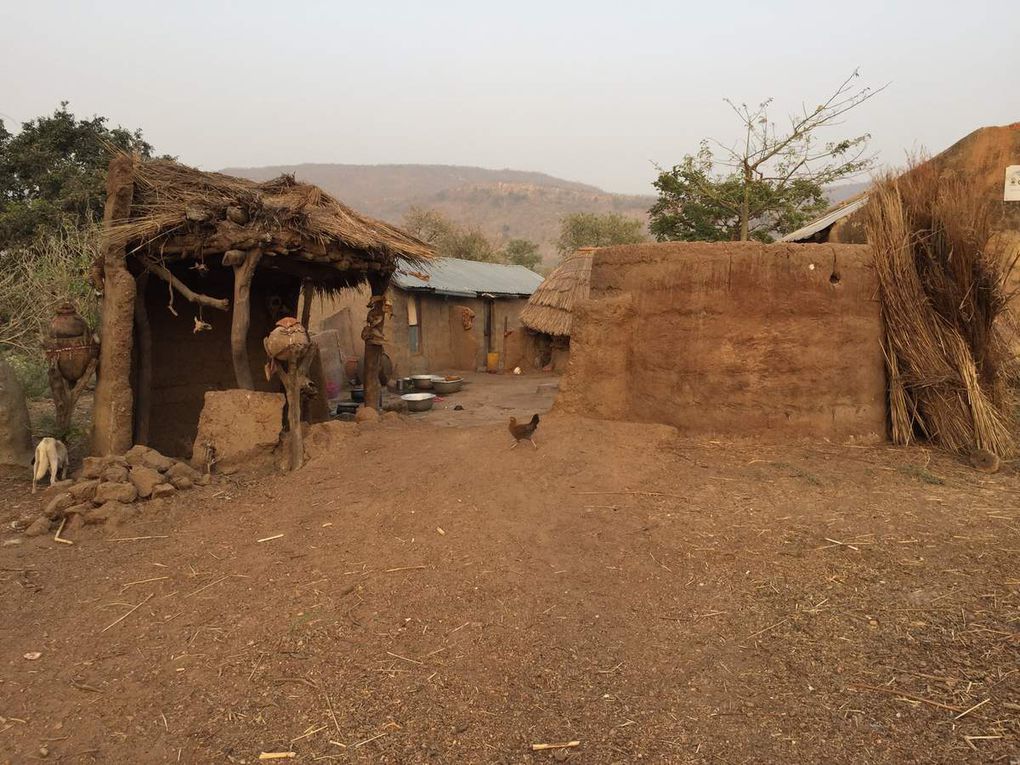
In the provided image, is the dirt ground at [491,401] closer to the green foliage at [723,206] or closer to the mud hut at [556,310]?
the mud hut at [556,310]

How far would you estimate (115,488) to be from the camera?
15.4 feet

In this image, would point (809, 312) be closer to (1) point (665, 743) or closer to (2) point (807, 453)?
(2) point (807, 453)

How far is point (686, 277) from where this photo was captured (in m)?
5.39

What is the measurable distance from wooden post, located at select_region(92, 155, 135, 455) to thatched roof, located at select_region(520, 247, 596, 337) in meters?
10.5

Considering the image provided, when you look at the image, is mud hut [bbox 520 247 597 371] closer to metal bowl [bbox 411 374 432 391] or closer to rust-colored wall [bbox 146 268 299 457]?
metal bowl [bbox 411 374 432 391]

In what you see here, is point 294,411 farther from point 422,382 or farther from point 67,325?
point 422,382

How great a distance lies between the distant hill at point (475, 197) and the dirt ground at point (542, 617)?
150ft

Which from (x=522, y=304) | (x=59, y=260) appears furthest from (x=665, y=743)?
(x=522, y=304)

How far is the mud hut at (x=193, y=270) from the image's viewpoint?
583cm

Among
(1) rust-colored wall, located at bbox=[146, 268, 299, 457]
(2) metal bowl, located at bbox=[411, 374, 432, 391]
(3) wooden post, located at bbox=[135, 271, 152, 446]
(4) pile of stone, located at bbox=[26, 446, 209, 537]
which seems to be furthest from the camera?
(2) metal bowl, located at bbox=[411, 374, 432, 391]

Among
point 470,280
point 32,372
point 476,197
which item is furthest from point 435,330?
point 476,197

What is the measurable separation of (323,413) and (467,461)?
3944mm

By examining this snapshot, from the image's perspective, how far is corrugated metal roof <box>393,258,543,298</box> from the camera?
16297 millimetres

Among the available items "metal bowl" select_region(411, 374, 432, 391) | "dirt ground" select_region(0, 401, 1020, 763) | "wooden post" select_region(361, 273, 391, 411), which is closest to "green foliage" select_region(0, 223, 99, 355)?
"wooden post" select_region(361, 273, 391, 411)
